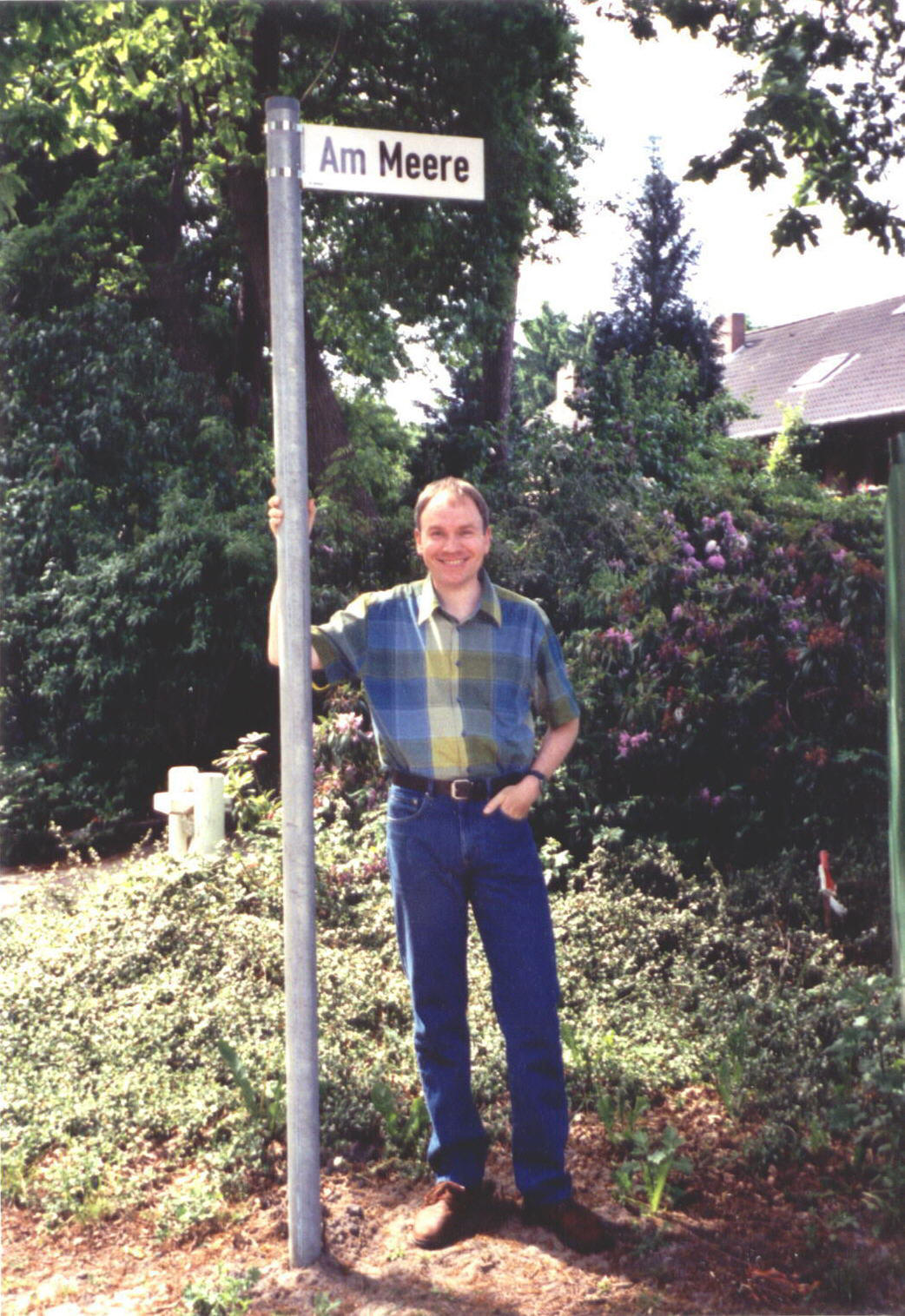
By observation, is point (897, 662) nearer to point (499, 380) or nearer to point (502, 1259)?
point (502, 1259)

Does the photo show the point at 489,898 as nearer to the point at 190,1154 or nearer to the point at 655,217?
the point at 190,1154

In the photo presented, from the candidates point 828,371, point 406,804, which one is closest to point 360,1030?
point 406,804

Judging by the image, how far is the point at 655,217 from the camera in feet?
116

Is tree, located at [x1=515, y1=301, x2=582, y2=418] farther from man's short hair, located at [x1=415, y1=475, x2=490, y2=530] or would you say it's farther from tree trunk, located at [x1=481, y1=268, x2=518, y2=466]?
man's short hair, located at [x1=415, y1=475, x2=490, y2=530]

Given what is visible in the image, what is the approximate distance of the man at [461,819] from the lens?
3.30 metres

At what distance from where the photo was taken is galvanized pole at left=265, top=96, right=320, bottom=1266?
119 inches

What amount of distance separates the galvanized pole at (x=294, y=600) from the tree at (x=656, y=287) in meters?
28.4

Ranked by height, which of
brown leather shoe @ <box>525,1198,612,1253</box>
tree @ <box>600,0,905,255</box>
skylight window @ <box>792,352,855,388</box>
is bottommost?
brown leather shoe @ <box>525,1198,612,1253</box>

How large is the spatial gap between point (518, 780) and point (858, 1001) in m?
1.09

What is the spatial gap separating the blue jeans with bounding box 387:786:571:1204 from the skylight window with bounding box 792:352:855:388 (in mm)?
29578

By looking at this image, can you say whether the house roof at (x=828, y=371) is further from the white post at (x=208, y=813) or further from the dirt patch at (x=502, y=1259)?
the dirt patch at (x=502, y=1259)

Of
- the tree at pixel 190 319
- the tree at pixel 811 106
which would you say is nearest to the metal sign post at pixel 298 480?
the tree at pixel 811 106

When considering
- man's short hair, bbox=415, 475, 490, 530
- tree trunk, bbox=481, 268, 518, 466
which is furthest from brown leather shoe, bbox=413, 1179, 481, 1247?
tree trunk, bbox=481, 268, 518, 466

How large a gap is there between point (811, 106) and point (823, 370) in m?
27.8
